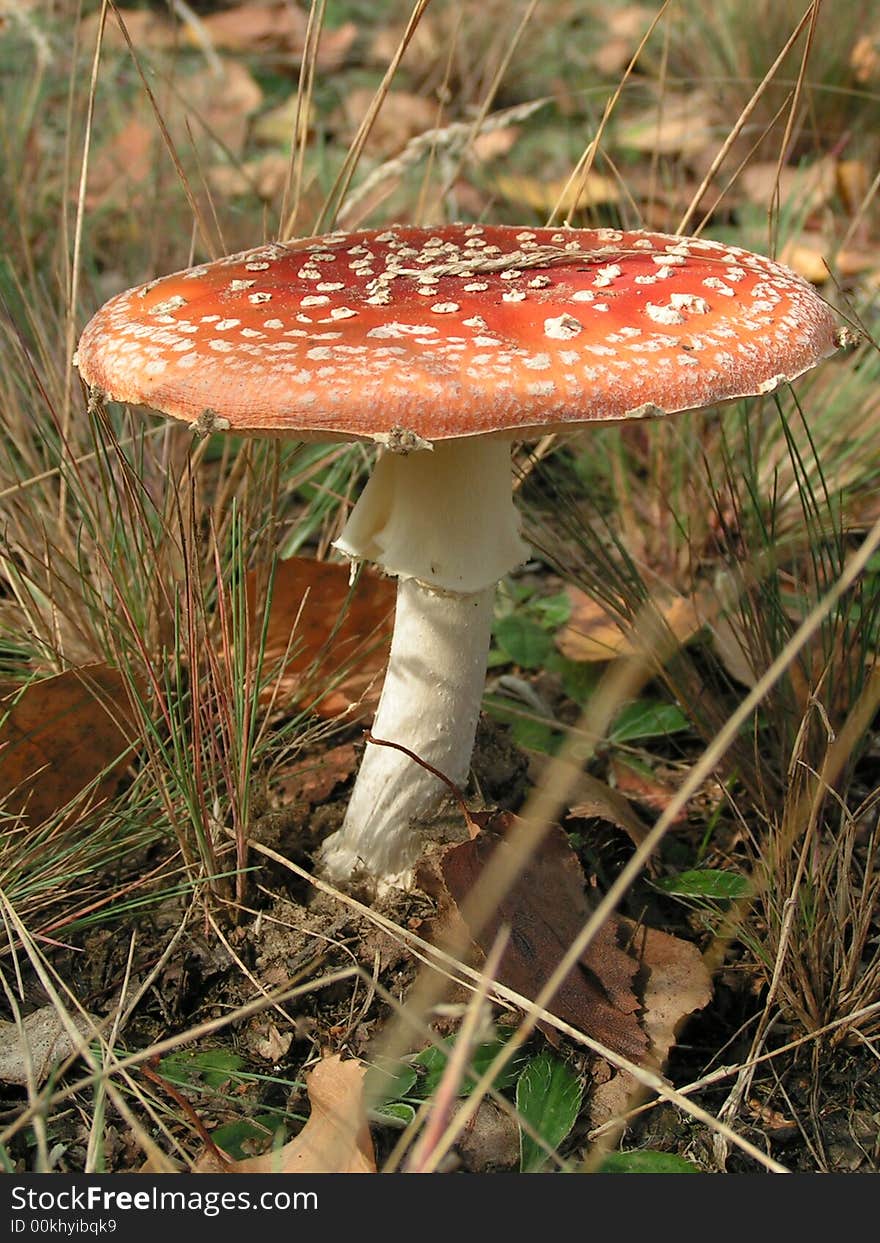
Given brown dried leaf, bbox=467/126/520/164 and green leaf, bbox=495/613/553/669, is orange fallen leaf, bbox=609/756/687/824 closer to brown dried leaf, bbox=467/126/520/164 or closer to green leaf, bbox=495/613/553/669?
green leaf, bbox=495/613/553/669

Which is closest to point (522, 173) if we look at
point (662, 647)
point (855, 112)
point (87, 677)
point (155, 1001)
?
point (855, 112)

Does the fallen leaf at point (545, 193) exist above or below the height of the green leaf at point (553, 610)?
above

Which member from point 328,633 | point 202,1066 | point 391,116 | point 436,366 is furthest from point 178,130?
point 202,1066

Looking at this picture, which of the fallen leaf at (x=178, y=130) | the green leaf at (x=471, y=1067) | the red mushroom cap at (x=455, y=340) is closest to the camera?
the red mushroom cap at (x=455, y=340)

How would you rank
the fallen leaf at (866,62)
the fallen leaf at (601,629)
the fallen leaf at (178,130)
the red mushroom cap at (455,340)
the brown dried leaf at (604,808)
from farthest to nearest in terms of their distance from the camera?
the fallen leaf at (866,62), the fallen leaf at (178,130), the fallen leaf at (601,629), the brown dried leaf at (604,808), the red mushroom cap at (455,340)

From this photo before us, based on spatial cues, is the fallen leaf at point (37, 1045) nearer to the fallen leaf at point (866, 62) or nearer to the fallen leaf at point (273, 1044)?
the fallen leaf at point (273, 1044)

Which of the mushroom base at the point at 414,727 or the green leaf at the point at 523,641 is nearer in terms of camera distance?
the mushroom base at the point at 414,727

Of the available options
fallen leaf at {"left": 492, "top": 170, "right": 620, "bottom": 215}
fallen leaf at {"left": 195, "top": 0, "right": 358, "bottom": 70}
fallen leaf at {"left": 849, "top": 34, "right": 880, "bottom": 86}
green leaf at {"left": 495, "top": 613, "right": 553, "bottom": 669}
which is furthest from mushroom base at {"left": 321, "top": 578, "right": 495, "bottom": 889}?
fallen leaf at {"left": 195, "top": 0, "right": 358, "bottom": 70}

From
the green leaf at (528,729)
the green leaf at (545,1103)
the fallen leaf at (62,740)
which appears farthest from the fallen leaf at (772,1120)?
the fallen leaf at (62,740)
